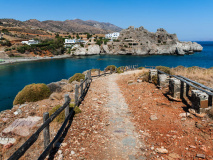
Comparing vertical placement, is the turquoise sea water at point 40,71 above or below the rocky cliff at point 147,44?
below

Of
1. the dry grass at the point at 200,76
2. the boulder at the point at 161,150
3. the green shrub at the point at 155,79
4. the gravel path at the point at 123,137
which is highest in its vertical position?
the dry grass at the point at 200,76

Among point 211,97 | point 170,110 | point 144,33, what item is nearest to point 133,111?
point 170,110

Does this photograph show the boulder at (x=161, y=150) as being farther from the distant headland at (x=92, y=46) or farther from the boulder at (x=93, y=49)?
the boulder at (x=93, y=49)

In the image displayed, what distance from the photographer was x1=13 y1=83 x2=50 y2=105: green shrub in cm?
1357

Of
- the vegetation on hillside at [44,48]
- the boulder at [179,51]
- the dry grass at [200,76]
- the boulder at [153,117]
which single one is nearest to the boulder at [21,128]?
the boulder at [153,117]

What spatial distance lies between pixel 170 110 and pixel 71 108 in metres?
5.56

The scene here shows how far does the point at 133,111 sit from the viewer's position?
917cm

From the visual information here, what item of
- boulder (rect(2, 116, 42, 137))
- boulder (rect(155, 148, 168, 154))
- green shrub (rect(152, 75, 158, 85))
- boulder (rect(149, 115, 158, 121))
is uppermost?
green shrub (rect(152, 75, 158, 85))

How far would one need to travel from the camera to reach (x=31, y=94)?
13836 millimetres

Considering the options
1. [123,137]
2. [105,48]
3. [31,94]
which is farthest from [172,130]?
[105,48]

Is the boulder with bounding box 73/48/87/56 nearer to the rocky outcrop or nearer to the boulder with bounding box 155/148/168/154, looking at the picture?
the rocky outcrop

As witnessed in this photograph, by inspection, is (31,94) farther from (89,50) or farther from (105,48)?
(105,48)

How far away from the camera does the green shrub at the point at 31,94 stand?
44.5ft

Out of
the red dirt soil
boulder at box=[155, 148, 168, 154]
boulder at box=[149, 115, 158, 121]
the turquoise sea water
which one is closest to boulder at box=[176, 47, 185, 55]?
the turquoise sea water
